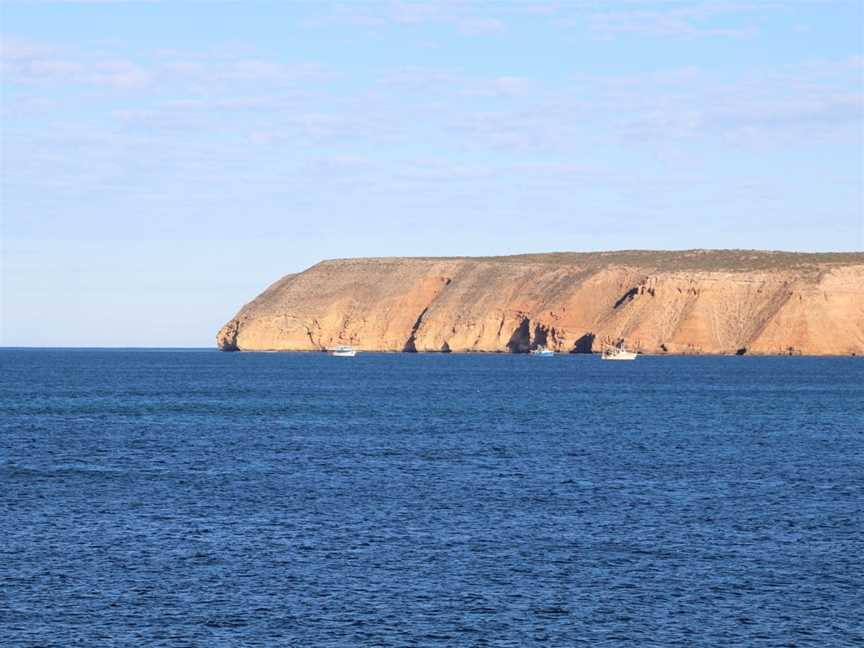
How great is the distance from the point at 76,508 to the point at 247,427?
3463 centimetres

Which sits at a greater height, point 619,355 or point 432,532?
point 619,355

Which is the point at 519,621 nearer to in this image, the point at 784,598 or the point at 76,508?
the point at 784,598

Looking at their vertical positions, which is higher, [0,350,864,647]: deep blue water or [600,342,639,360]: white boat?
[600,342,639,360]: white boat

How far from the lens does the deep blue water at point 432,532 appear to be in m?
28.1

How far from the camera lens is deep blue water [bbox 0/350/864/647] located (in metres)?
28.1

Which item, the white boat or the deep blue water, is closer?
the deep blue water

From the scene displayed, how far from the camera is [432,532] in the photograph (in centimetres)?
3819

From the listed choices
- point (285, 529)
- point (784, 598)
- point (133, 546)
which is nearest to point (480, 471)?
point (285, 529)

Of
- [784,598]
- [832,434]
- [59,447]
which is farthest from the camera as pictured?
[832,434]

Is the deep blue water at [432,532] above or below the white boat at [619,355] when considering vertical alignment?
below

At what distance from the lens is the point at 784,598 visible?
3008 cm

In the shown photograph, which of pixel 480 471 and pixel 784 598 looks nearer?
pixel 784 598

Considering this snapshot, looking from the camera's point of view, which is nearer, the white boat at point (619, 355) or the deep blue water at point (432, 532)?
the deep blue water at point (432, 532)

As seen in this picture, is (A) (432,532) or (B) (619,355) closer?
(A) (432,532)
